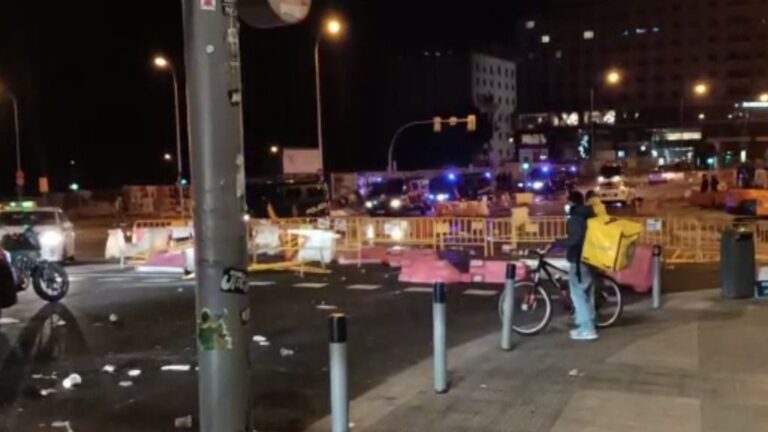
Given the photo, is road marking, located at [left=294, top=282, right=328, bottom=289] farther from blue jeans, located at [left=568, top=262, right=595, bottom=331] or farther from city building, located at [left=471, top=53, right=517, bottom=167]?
city building, located at [left=471, top=53, right=517, bottom=167]

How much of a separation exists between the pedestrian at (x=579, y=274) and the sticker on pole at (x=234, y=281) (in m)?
6.49

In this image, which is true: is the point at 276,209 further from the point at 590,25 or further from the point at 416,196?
the point at 590,25

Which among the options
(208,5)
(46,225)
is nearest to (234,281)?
(208,5)

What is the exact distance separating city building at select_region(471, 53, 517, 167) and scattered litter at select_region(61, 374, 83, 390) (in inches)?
6381

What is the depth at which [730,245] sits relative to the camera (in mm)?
13852

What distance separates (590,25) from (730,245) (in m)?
181

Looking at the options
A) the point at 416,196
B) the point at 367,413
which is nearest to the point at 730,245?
the point at 367,413

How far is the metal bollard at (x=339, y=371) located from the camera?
6023 millimetres

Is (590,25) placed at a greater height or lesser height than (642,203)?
greater

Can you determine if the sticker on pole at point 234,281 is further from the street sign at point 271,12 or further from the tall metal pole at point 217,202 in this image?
the street sign at point 271,12

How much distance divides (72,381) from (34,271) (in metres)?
7.02

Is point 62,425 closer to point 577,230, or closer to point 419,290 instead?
point 577,230

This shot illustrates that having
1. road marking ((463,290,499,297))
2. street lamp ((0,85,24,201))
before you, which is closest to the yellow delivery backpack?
road marking ((463,290,499,297))

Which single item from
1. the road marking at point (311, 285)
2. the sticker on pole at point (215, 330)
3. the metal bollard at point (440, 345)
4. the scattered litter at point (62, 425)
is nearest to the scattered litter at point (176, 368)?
the scattered litter at point (62, 425)
